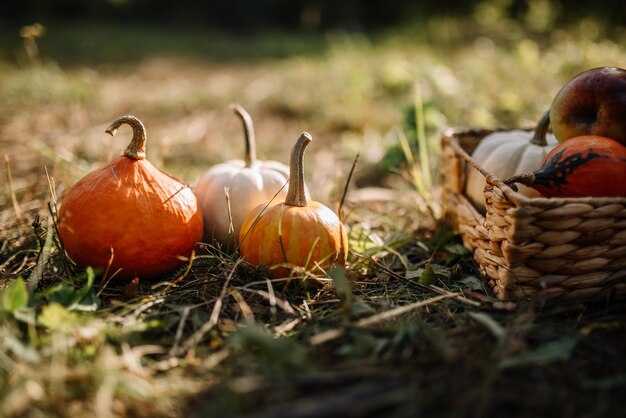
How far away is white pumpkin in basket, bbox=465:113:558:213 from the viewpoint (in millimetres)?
2104

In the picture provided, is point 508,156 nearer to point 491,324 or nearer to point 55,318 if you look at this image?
point 491,324

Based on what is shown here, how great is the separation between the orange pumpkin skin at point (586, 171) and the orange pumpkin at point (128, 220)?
1223mm

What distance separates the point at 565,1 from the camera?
23.7ft

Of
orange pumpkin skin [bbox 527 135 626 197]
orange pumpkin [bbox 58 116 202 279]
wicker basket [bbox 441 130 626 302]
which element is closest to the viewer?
wicker basket [bbox 441 130 626 302]

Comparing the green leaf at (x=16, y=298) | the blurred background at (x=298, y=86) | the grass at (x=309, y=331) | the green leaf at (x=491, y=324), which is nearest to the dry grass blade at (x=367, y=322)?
the grass at (x=309, y=331)

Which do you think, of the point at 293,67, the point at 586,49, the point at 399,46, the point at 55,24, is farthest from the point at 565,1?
the point at 55,24

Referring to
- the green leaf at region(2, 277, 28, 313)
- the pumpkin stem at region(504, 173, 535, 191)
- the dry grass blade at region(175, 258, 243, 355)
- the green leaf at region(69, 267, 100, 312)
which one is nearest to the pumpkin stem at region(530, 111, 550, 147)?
the pumpkin stem at region(504, 173, 535, 191)

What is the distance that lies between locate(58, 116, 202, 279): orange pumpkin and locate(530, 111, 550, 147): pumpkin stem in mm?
1395

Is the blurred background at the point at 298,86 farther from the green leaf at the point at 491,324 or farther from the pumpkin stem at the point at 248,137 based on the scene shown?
the green leaf at the point at 491,324

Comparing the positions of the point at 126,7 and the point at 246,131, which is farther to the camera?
the point at 126,7

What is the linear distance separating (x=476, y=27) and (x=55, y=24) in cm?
774

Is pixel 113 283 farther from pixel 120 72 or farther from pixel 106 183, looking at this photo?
pixel 120 72

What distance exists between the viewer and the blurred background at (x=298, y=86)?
3.43 meters

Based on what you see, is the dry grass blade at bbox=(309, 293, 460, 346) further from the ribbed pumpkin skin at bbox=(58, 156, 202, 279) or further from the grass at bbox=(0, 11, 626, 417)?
the ribbed pumpkin skin at bbox=(58, 156, 202, 279)
